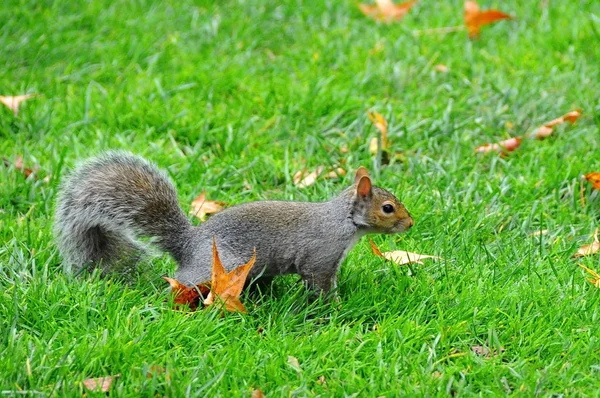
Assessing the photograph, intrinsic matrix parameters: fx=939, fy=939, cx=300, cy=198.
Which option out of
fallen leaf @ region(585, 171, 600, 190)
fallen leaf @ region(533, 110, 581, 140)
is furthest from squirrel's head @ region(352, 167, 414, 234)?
fallen leaf @ region(533, 110, 581, 140)

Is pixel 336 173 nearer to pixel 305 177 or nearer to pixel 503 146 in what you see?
pixel 305 177

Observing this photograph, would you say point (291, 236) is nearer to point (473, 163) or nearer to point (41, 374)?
point (41, 374)

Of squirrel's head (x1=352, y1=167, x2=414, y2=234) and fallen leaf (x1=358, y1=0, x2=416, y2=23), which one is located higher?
squirrel's head (x1=352, y1=167, x2=414, y2=234)

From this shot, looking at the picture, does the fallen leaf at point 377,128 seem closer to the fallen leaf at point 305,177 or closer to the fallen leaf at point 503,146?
the fallen leaf at point 305,177

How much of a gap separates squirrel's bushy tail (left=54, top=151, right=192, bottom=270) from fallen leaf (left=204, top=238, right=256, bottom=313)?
0.23 metres

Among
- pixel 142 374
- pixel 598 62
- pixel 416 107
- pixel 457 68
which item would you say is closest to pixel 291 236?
pixel 142 374

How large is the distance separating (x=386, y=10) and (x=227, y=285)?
2876 mm

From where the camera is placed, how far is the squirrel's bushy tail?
9.20 ft

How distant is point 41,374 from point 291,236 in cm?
88

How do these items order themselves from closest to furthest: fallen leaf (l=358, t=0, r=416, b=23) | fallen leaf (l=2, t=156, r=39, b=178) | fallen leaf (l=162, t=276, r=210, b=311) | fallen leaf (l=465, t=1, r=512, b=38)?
fallen leaf (l=162, t=276, r=210, b=311) < fallen leaf (l=2, t=156, r=39, b=178) < fallen leaf (l=465, t=1, r=512, b=38) < fallen leaf (l=358, t=0, r=416, b=23)

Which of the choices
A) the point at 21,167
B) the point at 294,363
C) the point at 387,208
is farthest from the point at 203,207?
the point at 294,363

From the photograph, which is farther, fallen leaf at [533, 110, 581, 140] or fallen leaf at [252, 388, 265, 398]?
fallen leaf at [533, 110, 581, 140]

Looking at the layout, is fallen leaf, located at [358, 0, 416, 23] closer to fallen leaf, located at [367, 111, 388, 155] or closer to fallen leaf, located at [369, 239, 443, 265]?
fallen leaf, located at [367, 111, 388, 155]

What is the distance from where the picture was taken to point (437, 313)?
8.98ft
